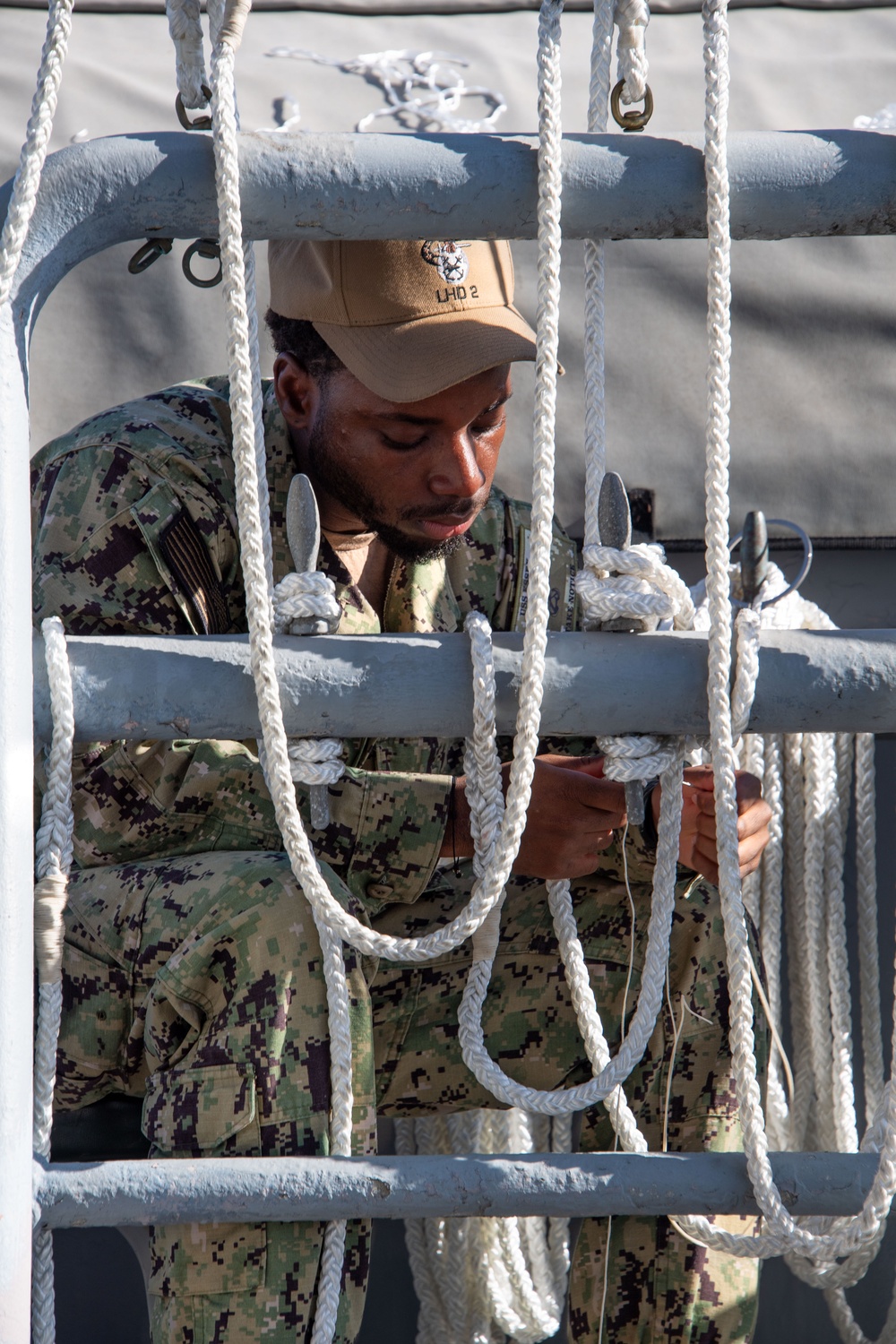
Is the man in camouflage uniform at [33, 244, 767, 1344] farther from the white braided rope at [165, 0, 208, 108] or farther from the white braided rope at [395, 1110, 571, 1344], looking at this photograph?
the white braided rope at [165, 0, 208, 108]

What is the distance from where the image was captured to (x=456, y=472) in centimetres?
154

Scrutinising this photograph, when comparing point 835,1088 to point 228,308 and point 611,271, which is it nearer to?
point 611,271

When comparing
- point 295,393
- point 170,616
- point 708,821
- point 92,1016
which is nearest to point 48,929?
point 92,1016

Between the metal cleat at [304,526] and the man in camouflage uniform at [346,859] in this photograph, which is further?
the man in camouflage uniform at [346,859]

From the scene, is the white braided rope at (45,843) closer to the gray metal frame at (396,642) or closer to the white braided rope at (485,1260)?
the gray metal frame at (396,642)

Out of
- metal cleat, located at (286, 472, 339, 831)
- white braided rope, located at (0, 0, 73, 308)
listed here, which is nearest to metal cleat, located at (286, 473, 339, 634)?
metal cleat, located at (286, 472, 339, 831)

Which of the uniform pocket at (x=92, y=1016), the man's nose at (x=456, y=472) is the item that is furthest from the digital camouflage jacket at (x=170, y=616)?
the man's nose at (x=456, y=472)

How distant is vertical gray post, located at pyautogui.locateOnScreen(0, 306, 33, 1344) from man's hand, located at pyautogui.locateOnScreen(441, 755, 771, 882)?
50 centimetres

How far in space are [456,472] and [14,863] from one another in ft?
2.75

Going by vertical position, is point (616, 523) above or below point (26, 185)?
below

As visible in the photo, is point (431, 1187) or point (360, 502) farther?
point (360, 502)

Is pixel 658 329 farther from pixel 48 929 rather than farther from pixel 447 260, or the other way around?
pixel 48 929

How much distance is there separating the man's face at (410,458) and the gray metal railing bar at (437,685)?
65 cm

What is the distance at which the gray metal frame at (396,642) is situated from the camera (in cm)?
84
